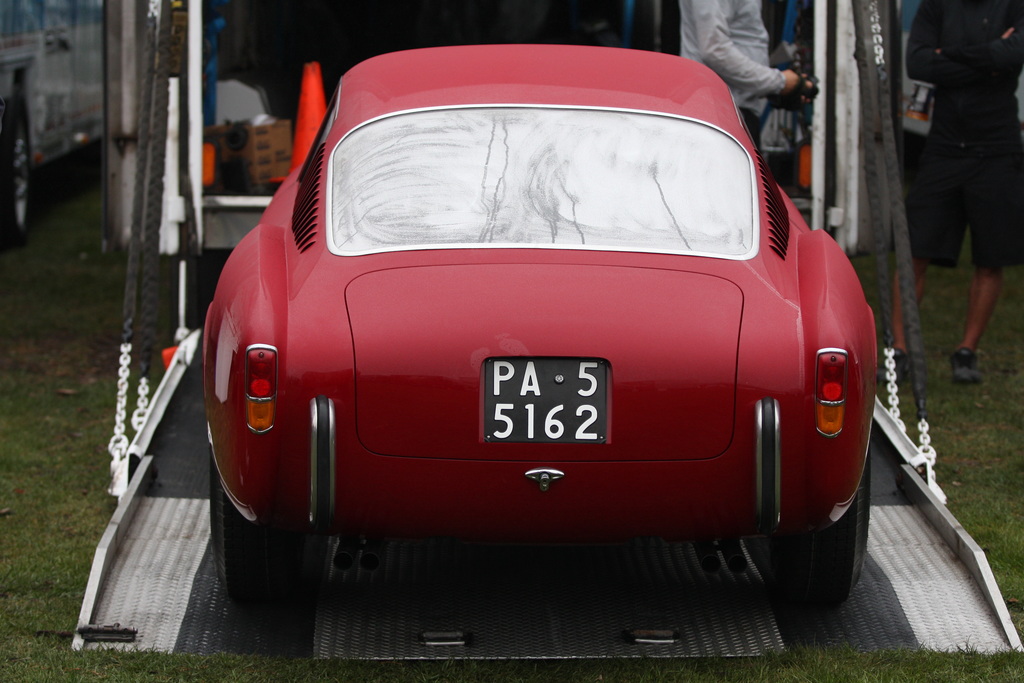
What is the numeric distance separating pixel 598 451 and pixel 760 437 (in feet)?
1.37

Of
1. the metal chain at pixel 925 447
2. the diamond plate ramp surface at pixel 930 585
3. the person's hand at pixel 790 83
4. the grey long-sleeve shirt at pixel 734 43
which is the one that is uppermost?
the grey long-sleeve shirt at pixel 734 43

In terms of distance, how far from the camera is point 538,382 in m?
3.55

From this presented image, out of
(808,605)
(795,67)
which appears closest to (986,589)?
(808,605)

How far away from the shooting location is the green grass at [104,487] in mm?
3773

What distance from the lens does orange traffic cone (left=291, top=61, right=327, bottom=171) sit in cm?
812

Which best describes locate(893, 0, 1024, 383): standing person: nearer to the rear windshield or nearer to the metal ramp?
the metal ramp

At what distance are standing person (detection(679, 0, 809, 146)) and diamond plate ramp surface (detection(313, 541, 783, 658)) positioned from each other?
2.96 meters

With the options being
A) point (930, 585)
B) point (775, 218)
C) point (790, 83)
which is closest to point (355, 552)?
point (775, 218)

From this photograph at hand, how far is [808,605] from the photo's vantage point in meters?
4.30

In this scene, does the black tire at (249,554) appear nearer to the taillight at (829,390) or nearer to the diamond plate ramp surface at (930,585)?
the taillight at (829,390)

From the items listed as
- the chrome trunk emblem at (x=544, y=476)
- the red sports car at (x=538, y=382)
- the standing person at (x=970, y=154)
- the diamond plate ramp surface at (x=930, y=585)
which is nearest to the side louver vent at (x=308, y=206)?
the red sports car at (x=538, y=382)

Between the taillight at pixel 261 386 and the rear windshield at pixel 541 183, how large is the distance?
0.52 metres

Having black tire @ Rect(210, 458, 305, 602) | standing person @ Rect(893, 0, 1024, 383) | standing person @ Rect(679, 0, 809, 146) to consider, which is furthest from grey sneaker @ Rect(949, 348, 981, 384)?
black tire @ Rect(210, 458, 305, 602)

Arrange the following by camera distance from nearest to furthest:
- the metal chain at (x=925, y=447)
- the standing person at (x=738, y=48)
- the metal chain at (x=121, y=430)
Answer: the metal chain at (x=925, y=447) < the metal chain at (x=121, y=430) < the standing person at (x=738, y=48)
